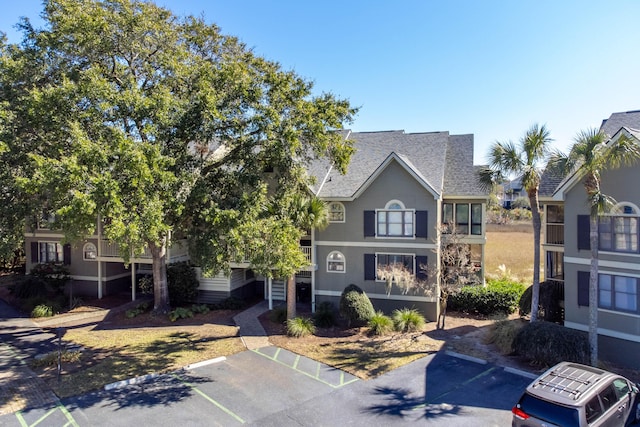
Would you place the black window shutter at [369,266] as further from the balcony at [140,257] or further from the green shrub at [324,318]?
the balcony at [140,257]

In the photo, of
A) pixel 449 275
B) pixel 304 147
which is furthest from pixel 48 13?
pixel 449 275

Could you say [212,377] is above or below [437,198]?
below

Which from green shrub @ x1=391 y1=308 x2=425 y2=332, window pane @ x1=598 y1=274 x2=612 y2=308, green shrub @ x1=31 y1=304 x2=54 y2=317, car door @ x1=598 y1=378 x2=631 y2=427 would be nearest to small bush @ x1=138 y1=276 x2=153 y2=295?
green shrub @ x1=31 y1=304 x2=54 y2=317

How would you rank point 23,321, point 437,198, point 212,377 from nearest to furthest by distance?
point 212,377 < point 437,198 < point 23,321

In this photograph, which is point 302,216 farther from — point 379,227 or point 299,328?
point 299,328

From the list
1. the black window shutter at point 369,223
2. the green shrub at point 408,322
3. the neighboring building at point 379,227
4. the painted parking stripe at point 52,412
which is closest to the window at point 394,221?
the neighboring building at point 379,227

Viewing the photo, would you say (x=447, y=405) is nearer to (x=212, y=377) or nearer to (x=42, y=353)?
(x=212, y=377)

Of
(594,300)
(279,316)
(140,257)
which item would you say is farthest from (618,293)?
(140,257)
